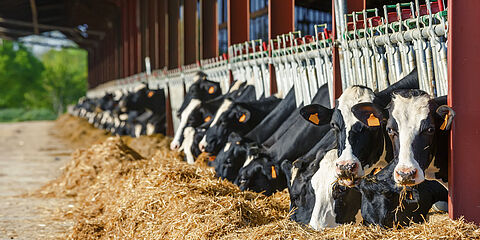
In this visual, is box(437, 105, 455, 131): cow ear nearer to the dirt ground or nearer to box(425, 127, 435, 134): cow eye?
box(425, 127, 435, 134): cow eye

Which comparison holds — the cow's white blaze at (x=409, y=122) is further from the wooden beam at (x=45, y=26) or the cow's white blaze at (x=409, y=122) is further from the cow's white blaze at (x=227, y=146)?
the wooden beam at (x=45, y=26)

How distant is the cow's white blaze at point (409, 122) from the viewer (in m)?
3.59

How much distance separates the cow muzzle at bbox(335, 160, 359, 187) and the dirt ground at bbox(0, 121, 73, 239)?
3080mm

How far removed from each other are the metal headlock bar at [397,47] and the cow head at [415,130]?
0.68 m

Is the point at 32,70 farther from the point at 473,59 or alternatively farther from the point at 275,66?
the point at 473,59

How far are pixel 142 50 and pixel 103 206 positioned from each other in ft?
52.3

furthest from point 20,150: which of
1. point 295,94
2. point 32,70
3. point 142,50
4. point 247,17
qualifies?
point 32,70

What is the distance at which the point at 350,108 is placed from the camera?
14.3 ft

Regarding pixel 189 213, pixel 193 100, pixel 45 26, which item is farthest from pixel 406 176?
pixel 45 26

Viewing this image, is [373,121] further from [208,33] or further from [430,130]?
[208,33]

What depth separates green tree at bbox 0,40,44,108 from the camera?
68.9 meters

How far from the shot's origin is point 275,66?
7992 mm


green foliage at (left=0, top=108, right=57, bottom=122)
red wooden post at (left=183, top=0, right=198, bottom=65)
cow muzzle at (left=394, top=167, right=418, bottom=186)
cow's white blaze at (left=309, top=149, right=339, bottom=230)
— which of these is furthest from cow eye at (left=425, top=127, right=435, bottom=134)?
green foliage at (left=0, top=108, right=57, bottom=122)

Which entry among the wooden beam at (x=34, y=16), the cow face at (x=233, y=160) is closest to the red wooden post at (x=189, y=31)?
the cow face at (x=233, y=160)
